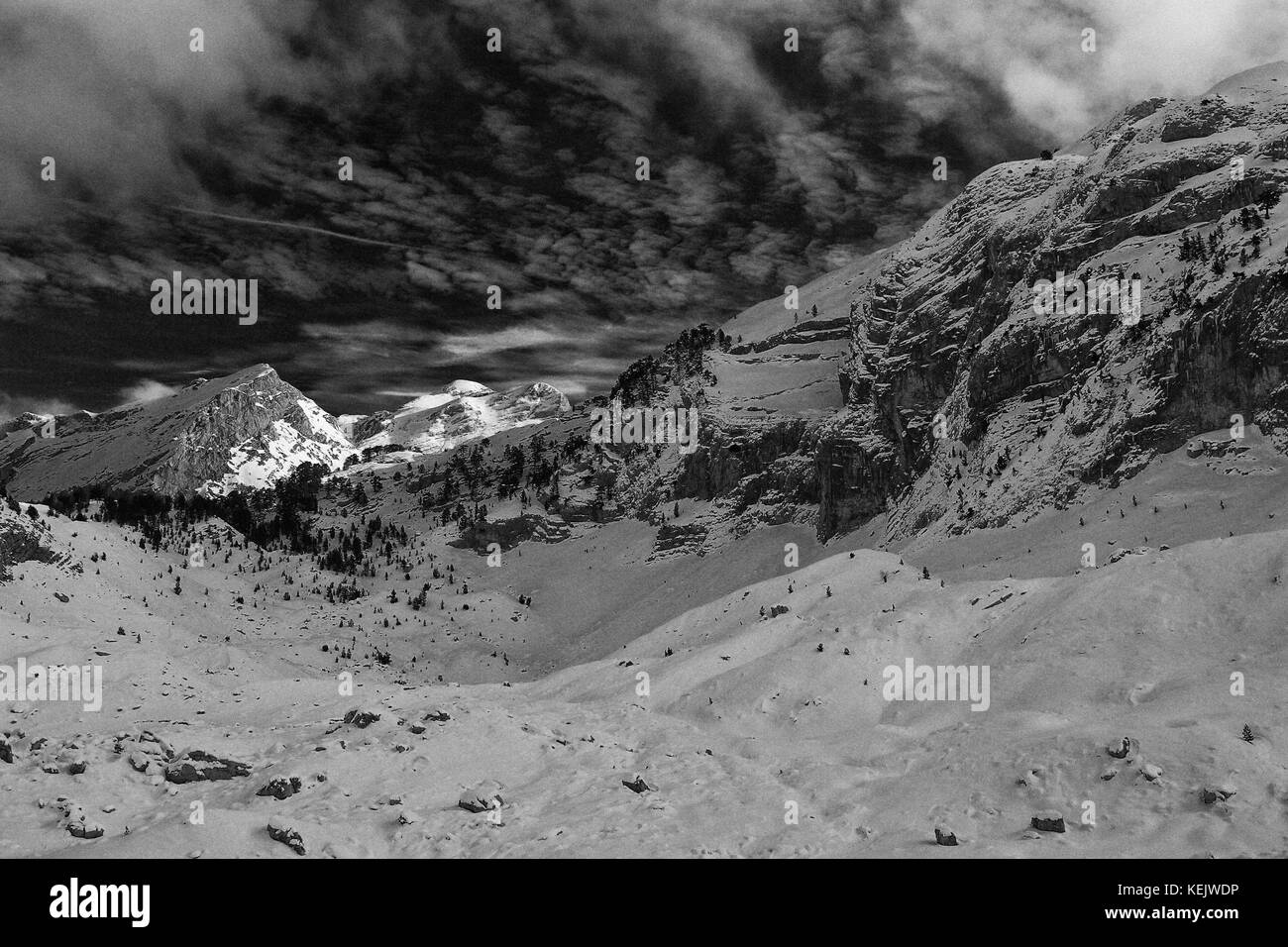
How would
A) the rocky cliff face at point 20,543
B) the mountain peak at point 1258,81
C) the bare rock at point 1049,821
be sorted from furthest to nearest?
the mountain peak at point 1258,81 < the rocky cliff face at point 20,543 < the bare rock at point 1049,821

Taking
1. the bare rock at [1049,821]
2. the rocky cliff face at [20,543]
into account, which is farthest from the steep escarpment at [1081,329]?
the rocky cliff face at [20,543]

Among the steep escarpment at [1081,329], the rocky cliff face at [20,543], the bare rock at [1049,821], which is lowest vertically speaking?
the bare rock at [1049,821]

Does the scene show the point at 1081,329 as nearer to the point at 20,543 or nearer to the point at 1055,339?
the point at 1055,339

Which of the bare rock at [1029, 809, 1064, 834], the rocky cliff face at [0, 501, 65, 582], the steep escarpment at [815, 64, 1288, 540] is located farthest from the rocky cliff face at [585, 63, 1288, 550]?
the rocky cliff face at [0, 501, 65, 582]

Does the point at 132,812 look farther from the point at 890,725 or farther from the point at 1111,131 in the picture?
the point at 1111,131

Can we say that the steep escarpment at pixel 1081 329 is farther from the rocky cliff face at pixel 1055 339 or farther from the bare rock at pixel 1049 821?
the bare rock at pixel 1049 821

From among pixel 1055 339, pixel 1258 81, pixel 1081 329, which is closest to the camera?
pixel 1081 329

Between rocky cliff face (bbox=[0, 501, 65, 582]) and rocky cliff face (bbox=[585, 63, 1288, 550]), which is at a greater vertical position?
rocky cliff face (bbox=[585, 63, 1288, 550])

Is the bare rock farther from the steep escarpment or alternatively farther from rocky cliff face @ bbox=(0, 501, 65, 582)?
rocky cliff face @ bbox=(0, 501, 65, 582)

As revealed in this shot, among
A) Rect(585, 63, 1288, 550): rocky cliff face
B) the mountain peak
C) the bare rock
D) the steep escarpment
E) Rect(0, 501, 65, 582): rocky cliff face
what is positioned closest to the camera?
the bare rock

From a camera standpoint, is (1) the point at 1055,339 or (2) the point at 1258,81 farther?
(2) the point at 1258,81

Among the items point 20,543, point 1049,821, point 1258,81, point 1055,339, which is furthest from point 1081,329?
point 20,543
